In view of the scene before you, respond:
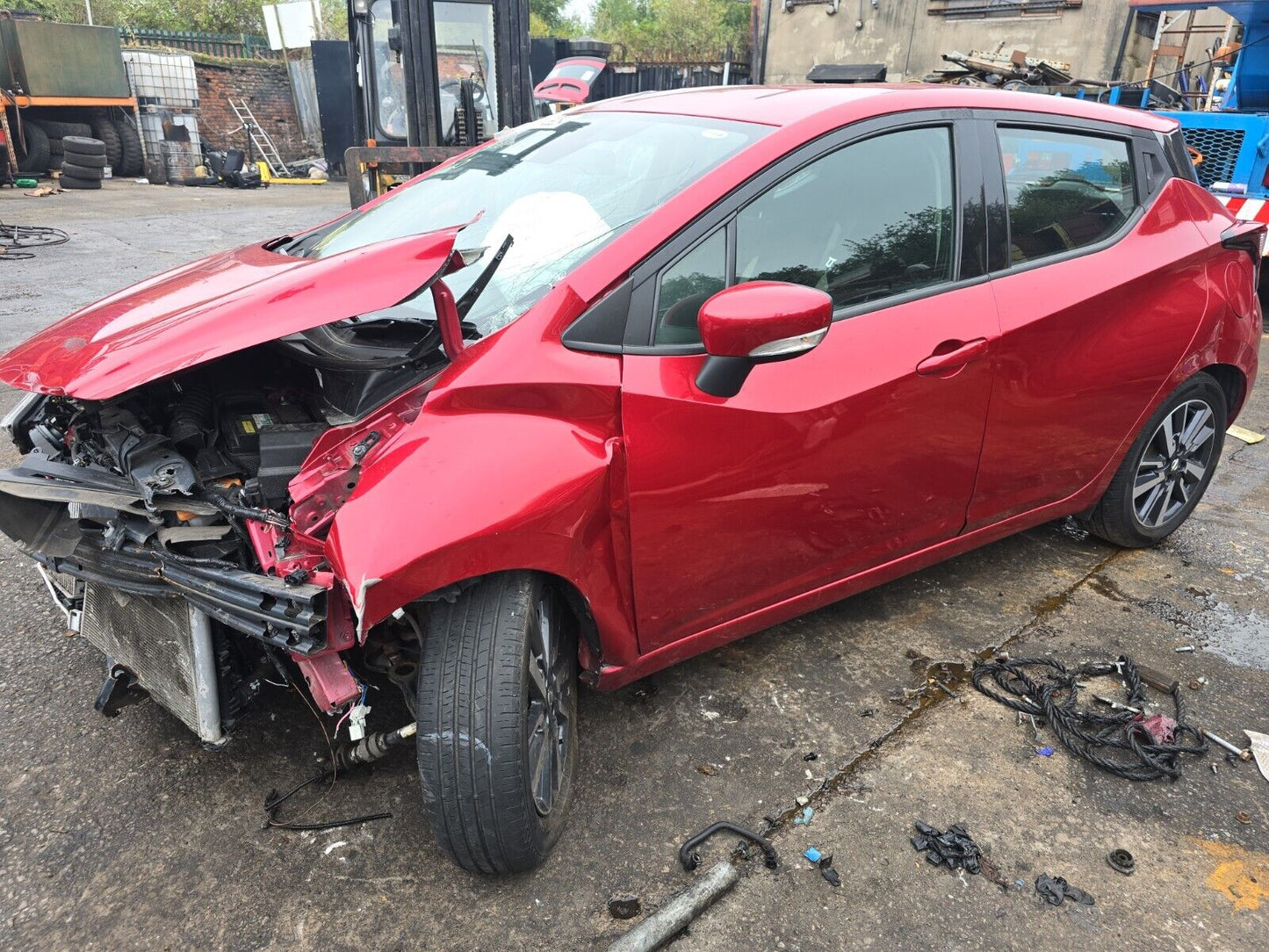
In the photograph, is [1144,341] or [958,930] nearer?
[958,930]

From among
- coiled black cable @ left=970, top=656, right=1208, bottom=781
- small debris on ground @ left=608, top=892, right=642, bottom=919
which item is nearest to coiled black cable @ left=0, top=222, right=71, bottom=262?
small debris on ground @ left=608, top=892, right=642, bottom=919

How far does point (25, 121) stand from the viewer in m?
15.9

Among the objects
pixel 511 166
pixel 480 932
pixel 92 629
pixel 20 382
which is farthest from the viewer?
pixel 511 166

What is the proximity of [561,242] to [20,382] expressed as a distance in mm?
1267

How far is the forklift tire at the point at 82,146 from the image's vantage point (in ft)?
49.5

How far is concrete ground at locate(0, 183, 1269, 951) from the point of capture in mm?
1909

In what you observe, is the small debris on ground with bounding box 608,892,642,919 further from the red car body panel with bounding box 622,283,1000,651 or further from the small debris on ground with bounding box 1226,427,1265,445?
the small debris on ground with bounding box 1226,427,1265,445

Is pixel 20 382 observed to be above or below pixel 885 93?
below

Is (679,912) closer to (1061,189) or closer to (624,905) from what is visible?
(624,905)

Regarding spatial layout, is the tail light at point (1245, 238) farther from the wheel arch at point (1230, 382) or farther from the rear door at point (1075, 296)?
the wheel arch at point (1230, 382)

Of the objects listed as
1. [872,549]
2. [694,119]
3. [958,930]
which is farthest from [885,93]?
[958,930]

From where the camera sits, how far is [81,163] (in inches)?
598

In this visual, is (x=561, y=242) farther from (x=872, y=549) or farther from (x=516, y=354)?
(x=872, y=549)

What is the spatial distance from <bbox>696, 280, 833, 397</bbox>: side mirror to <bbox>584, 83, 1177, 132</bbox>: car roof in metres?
0.65
